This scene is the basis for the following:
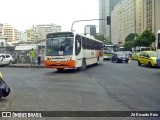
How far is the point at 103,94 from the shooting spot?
1145 centimetres

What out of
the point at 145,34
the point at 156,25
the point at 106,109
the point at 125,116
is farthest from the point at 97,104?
the point at 156,25

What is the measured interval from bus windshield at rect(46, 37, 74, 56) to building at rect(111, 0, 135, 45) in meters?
121

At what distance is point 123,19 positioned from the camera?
516ft

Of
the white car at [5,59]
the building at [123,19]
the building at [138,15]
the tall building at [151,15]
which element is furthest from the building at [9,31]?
the white car at [5,59]

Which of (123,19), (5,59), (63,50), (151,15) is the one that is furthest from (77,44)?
(123,19)

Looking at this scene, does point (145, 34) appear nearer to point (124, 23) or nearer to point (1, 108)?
point (124, 23)

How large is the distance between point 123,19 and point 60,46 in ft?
453

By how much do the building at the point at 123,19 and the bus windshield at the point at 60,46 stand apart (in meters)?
121

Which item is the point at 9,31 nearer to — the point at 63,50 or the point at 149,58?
the point at 149,58

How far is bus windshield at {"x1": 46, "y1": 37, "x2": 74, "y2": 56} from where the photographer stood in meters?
22.5

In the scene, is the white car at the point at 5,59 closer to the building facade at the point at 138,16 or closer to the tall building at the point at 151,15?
the tall building at the point at 151,15

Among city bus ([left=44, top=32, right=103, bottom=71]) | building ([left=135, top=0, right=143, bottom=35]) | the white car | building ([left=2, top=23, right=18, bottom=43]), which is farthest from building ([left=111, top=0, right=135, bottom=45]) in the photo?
city bus ([left=44, top=32, right=103, bottom=71])

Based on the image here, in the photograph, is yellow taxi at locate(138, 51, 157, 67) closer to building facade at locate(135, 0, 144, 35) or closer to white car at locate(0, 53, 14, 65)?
white car at locate(0, 53, 14, 65)

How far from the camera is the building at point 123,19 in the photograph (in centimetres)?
14812
